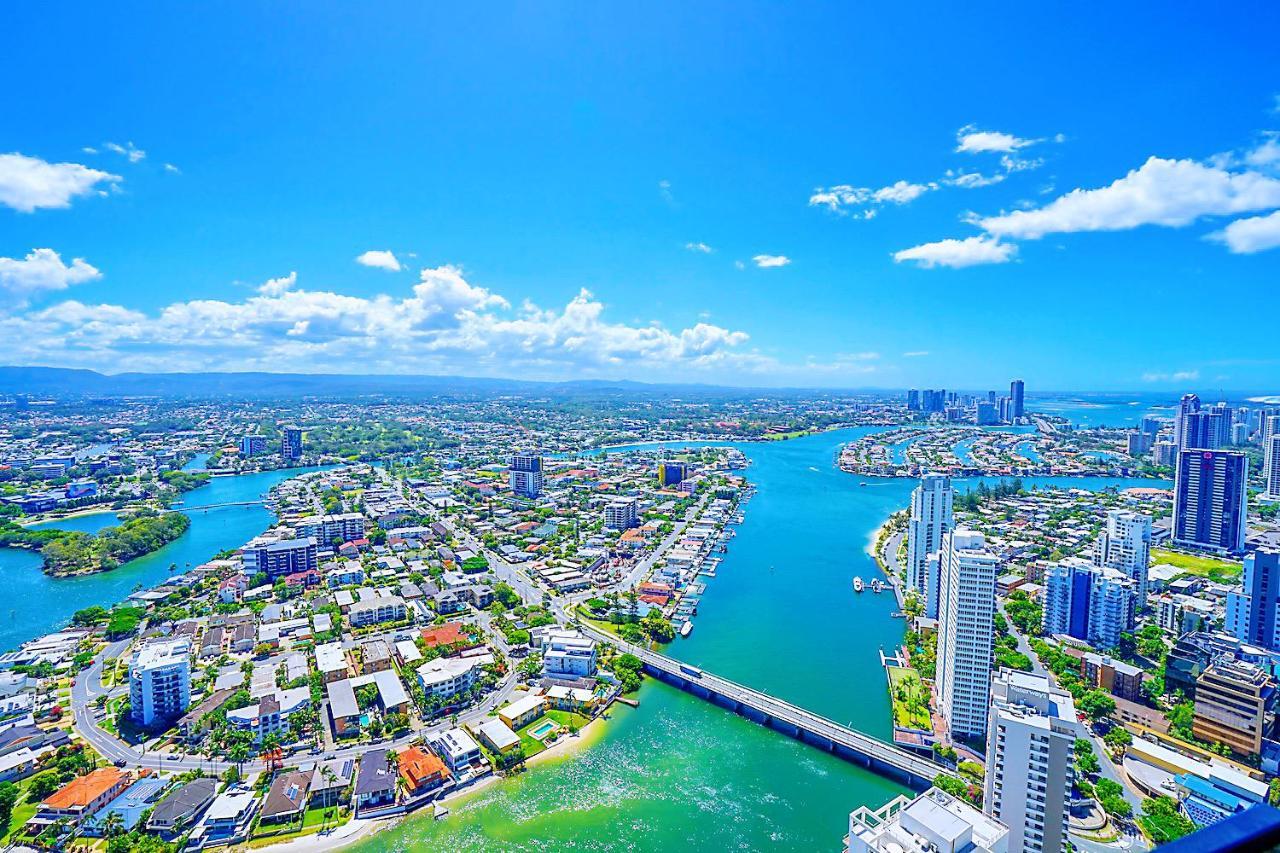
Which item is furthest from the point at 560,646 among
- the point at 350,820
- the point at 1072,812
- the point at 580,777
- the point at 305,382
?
the point at 305,382

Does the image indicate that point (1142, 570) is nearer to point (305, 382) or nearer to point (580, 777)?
point (580, 777)

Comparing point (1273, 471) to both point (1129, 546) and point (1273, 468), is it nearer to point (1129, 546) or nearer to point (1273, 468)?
point (1273, 468)

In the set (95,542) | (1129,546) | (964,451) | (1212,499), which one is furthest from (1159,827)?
(964,451)

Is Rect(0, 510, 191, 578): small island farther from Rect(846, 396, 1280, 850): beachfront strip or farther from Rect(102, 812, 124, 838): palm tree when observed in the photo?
Rect(846, 396, 1280, 850): beachfront strip

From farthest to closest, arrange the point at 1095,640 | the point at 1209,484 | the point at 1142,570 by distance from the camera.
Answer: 1. the point at 1209,484
2. the point at 1142,570
3. the point at 1095,640

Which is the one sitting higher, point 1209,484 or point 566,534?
point 1209,484

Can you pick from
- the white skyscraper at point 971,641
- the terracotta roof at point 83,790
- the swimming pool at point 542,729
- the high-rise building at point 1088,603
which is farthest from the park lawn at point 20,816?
the high-rise building at point 1088,603
